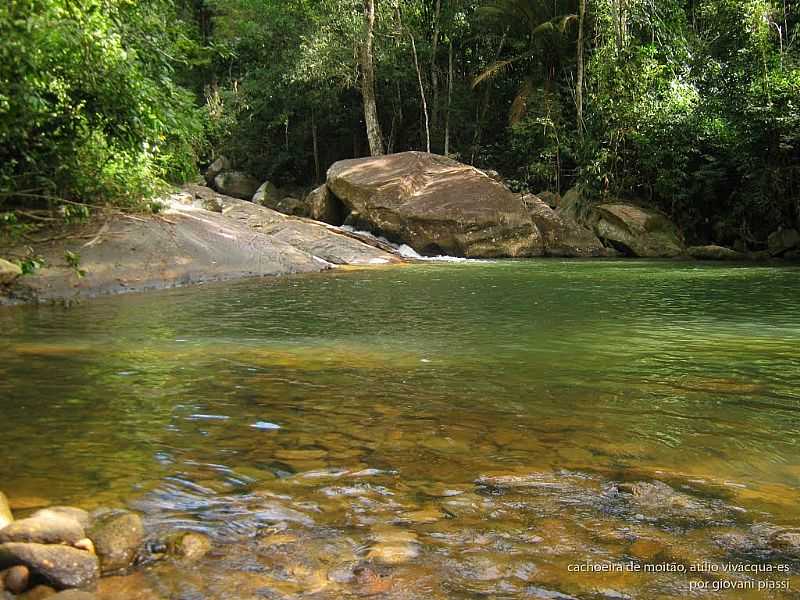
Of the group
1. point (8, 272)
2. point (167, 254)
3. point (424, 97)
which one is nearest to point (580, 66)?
point (424, 97)

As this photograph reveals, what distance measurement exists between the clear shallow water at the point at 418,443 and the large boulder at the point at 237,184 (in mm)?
21686

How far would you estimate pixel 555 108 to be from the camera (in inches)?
841

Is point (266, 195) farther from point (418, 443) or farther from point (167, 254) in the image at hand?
point (418, 443)

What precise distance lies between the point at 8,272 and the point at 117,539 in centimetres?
834

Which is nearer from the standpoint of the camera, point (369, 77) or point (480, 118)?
point (369, 77)

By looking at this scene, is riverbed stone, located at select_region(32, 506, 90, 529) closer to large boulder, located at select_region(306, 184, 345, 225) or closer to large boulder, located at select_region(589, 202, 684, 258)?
large boulder, located at select_region(589, 202, 684, 258)

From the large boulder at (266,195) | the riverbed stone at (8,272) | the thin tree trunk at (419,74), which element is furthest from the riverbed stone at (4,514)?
the large boulder at (266,195)

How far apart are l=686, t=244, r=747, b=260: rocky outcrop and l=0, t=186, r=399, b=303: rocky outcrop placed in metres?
7.24

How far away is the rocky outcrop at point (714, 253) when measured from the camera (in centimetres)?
1660

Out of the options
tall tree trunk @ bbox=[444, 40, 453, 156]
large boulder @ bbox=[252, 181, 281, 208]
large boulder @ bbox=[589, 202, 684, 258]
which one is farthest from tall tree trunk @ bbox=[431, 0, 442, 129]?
large boulder @ bbox=[589, 202, 684, 258]

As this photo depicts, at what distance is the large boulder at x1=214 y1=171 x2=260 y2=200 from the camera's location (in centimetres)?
2864

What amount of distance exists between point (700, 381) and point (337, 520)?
313cm

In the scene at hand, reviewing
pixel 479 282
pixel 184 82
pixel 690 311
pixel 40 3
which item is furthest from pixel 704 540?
pixel 184 82

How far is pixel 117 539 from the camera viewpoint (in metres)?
2.42
